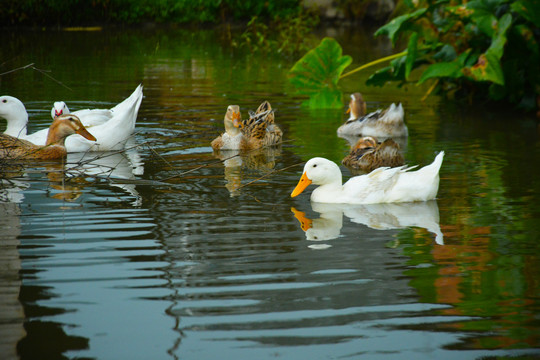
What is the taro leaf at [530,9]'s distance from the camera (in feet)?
36.5

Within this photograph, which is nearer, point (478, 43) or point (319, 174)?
point (319, 174)

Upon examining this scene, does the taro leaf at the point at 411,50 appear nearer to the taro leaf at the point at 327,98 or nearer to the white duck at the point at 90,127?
the taro leaf at the point at 327,98

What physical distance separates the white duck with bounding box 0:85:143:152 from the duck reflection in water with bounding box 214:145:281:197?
4.06 ft

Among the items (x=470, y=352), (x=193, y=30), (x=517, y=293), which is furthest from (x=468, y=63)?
(x=193, y=30)

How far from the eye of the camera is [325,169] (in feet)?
25.0

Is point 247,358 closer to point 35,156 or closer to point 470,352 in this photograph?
point 470,352

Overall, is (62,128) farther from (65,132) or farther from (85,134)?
(85,134)

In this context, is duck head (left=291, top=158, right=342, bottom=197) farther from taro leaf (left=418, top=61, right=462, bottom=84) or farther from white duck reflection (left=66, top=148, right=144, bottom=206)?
taro leaf (left=418, top=61, right=462, bottom=84)

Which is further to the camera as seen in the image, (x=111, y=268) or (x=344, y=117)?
(x=344, y=117)

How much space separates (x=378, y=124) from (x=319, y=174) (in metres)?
3.98

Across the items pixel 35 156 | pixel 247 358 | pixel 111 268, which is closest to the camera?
pixel 247 358

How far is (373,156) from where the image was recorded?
9.18 metres

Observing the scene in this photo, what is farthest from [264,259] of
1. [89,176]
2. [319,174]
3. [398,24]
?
[398,24]

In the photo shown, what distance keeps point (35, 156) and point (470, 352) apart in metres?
6.55
